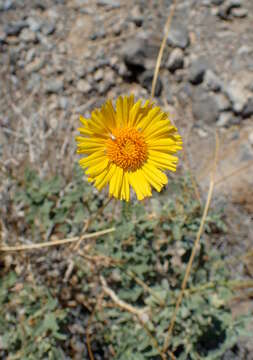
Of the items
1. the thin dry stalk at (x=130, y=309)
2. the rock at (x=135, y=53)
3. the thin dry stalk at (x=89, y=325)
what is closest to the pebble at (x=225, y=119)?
the rock at (x=135, y=53)

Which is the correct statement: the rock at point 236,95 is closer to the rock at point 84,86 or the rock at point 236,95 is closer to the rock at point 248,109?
the rock at point 248,109

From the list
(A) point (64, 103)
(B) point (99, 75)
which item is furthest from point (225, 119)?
(A) point (64, 103)

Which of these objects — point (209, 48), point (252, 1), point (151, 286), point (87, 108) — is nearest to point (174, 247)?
point (151, 286)

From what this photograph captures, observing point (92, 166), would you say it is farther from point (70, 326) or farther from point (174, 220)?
point (70, 326)

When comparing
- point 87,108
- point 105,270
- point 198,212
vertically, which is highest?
point 87,108

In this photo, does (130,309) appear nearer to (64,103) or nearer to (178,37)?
(64,103)

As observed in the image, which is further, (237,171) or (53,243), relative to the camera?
(237,171)

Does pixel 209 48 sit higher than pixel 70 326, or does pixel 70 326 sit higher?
pixel 209 48
